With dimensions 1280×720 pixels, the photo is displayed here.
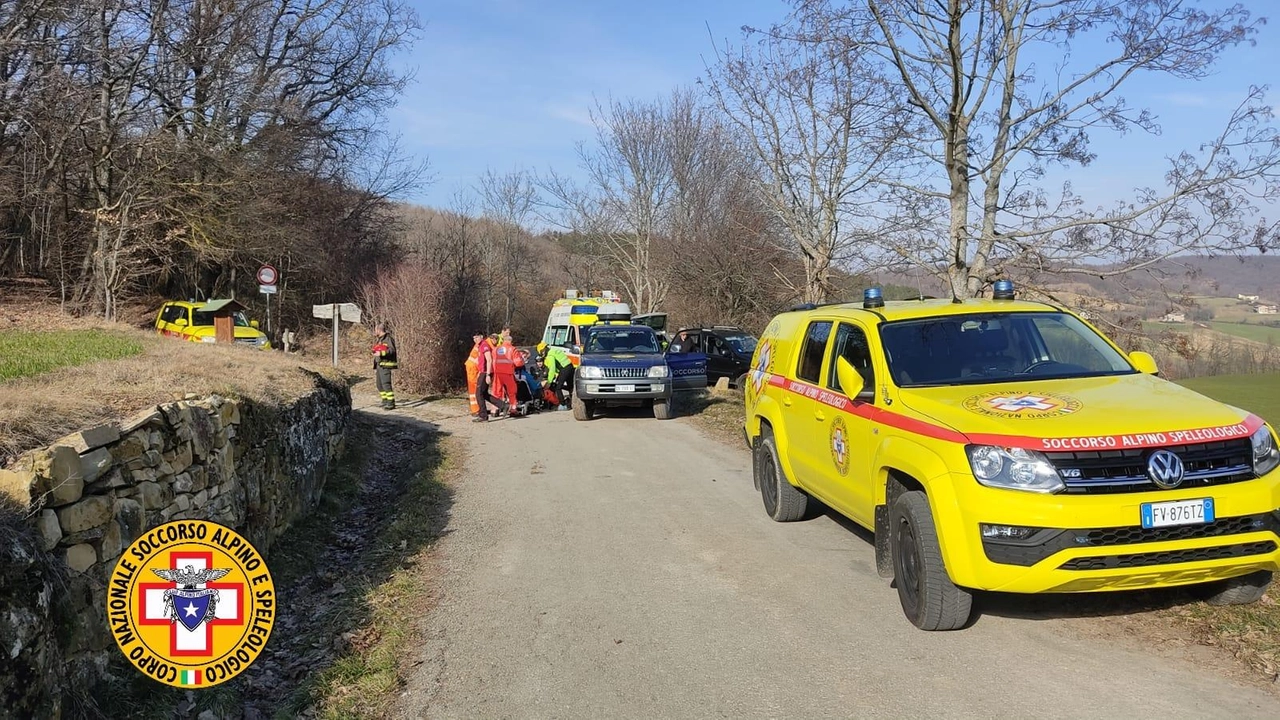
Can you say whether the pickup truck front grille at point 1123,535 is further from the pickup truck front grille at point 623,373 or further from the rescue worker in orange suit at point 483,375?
the rescue worker in orange suit at point 483,375

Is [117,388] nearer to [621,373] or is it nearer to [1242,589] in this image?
[1242,589]

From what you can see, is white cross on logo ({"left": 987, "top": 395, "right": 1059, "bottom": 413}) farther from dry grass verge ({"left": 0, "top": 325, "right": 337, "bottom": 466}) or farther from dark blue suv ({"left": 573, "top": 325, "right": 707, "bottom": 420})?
dark blue suv ({"left": 573, "top": 325, "right": 707, "bottom": 420})

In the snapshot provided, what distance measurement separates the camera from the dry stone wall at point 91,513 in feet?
11.5

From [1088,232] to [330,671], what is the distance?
949 cm

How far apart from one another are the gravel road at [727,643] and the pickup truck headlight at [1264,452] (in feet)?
3.46

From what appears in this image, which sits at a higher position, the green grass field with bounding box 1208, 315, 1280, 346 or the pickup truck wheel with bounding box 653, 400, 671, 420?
the green grass field with bounding box 1208, 315, 1280, 346

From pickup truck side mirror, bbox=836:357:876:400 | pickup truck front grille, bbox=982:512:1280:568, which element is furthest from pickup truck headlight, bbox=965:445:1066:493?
pickup truck side mirror, bbox=836:357:876:400

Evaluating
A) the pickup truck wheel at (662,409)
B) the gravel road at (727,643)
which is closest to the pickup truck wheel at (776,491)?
the gravel road at (727,643)

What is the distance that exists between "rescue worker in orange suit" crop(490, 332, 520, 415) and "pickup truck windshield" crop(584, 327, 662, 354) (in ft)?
5.19

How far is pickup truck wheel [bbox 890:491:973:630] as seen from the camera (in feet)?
15.5

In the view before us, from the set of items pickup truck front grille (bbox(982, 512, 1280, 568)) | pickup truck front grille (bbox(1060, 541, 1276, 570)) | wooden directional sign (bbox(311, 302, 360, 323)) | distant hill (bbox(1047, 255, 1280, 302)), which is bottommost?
pickup truck front grille (bbox(1060, 541, 1276, 570))

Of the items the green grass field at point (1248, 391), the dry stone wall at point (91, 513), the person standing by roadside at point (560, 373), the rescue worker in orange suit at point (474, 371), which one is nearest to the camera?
the dry stone wall at point (91, 513)

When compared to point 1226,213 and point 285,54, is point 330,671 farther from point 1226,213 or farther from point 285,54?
point 285,54

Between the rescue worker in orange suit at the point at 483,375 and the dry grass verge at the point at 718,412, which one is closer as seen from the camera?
the dry grass verge at the point at 718,412
